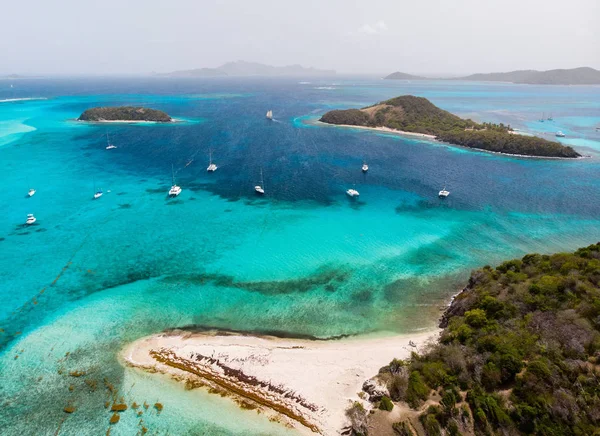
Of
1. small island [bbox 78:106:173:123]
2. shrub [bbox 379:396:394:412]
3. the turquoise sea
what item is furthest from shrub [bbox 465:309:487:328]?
small island [bbox 78:106:173:123]

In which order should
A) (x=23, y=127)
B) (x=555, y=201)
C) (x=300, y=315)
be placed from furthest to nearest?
(x=23, y=127) → (x=555, y=201) → (x=300, y=315)

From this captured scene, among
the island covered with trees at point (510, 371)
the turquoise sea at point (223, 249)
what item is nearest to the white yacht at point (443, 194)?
the turquoise sea at point (223, 249)

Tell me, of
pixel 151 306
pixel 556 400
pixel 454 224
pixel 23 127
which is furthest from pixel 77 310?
pixel 23 127

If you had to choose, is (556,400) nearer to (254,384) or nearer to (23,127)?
(254,384)

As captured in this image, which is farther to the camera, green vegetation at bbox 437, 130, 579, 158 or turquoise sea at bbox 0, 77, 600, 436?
green vegetation at bbox 437, 130, 579, 158

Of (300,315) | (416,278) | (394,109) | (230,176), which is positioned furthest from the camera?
(394,109)

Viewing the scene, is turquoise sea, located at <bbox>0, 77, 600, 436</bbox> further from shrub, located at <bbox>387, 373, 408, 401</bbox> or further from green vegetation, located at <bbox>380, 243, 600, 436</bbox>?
shrub, located at <bbox>387, 373, 408, 401</bbox>

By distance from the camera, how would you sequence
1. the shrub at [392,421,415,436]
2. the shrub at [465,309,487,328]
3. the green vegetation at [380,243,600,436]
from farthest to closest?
the shrub at [465,309,487,328] < the shrub at [392,421,415,436] < the green vegetation at [380,243,600,436]
